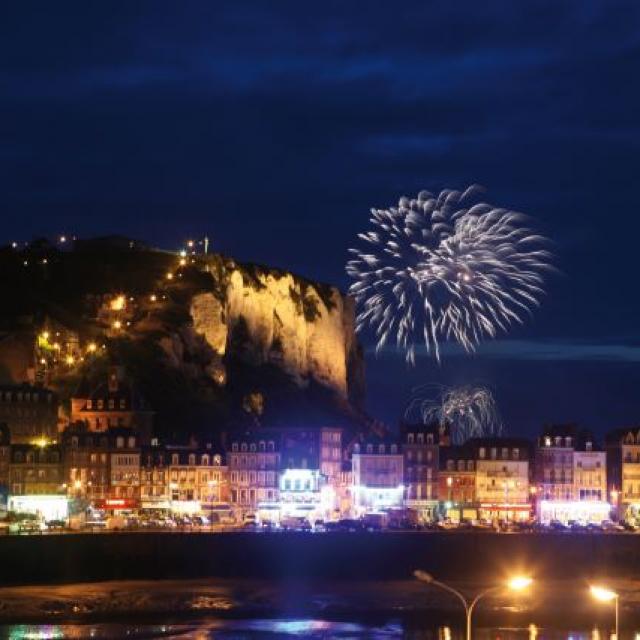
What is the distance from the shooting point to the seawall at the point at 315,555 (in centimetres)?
10172

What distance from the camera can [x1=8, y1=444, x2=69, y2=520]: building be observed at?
123 m

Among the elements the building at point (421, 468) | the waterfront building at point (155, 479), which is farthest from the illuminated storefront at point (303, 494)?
the waterfront building at point (155, 479)

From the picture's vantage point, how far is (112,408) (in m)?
135

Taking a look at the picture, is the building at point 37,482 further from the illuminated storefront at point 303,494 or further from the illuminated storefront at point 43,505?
the illuminated storefront at point 303,494

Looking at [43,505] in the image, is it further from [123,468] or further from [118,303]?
[118,303]

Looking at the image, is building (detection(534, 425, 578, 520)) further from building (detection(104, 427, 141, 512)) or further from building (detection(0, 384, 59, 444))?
building (detection(0, 384, 59, 444))

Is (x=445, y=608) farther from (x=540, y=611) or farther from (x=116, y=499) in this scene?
(x=116, y=499)

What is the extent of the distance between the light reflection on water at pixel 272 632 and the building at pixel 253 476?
51.7 meters

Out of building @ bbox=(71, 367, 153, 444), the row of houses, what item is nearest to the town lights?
the row of houses

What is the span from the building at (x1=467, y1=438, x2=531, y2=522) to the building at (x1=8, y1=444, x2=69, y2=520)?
100 feet

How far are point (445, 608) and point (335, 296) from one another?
103764 mm

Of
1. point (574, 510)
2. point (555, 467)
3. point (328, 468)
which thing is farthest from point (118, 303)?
point (574, 510)

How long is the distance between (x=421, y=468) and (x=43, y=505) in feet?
92.5

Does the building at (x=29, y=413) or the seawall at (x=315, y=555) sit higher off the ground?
the building at (x=29, y=413)
